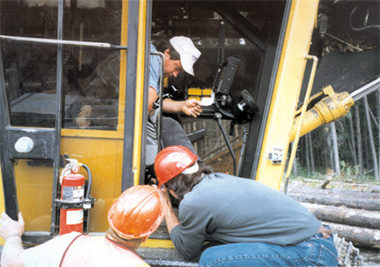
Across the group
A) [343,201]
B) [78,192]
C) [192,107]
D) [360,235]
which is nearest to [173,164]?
[78,192]

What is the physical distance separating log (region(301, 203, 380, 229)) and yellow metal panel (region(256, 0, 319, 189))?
195 cm

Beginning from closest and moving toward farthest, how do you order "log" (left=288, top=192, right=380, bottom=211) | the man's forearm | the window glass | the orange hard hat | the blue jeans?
the orange hard hat → the man's forearm → the blue jeans → the window glass → "log" (left=288, top=192, right=380, bottom=211)

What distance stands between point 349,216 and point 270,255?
2467mm

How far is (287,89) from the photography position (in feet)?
8.78

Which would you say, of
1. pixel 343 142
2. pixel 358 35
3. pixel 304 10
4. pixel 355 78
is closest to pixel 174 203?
pixel 304 10

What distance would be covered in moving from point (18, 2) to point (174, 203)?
1.88 metres

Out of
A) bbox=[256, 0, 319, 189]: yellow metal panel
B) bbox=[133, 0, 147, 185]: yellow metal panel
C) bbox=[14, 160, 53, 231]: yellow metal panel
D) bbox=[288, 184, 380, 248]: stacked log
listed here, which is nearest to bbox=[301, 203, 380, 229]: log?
bbox=[288, 184, 380, 248]: stacked log

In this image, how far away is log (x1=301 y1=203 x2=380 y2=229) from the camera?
401 cm

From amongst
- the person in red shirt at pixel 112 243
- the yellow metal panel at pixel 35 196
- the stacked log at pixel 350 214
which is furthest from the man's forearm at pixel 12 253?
the stacked log at pixel 350 214

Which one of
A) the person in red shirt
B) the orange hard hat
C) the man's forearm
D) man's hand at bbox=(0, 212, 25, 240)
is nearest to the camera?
Answer: the person in red shirt

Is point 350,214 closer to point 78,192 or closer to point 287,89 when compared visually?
point 287,89

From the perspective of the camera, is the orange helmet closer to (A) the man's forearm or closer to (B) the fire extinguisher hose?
(B) the fire extinguisher hose

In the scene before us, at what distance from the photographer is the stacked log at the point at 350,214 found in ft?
12.4

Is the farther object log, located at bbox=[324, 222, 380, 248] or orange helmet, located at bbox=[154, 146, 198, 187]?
log, located at bbox=[324, 222, 380, 248]
